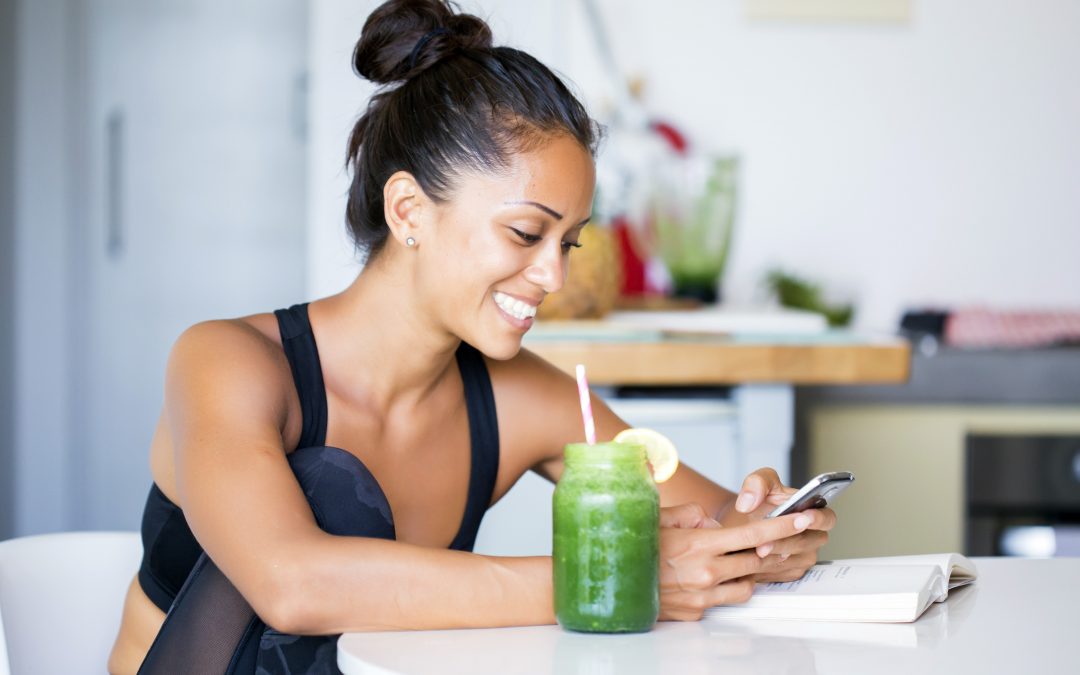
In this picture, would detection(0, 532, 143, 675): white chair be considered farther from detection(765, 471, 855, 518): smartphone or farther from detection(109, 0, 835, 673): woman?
detection(765, 471, 855, 518): smartphone

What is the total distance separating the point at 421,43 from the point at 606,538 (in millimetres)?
661

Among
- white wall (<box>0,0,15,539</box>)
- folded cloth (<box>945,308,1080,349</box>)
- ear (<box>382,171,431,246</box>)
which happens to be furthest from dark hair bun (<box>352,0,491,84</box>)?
white wall (<box>0,0,15,539</box>)

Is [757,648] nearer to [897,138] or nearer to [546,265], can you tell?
[546,265]

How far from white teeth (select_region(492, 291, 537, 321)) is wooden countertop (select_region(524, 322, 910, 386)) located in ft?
2.32

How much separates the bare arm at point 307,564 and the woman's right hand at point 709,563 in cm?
10

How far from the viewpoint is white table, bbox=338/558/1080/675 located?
2.85ft

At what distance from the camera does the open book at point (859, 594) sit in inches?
39.5

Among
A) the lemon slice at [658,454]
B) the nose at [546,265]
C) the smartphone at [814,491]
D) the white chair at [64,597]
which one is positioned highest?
the nose at [546,265]

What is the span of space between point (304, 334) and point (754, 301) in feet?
6.52

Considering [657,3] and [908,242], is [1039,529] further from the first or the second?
[657,3]

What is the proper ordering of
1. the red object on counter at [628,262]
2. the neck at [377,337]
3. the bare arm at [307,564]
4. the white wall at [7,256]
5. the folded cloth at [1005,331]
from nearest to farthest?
the bare arm at [307,564] < the neck at [377,337] < the folded cloth at [1005,331] < the red object on counter at [628,262] < the white wall at [7,256]

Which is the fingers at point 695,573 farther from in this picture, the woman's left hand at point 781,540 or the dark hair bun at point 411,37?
the dark hair bun at point 411,37

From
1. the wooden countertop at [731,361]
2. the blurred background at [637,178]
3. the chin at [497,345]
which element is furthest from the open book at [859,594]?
the blurred background at [637,178]

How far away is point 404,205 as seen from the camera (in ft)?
4.27
